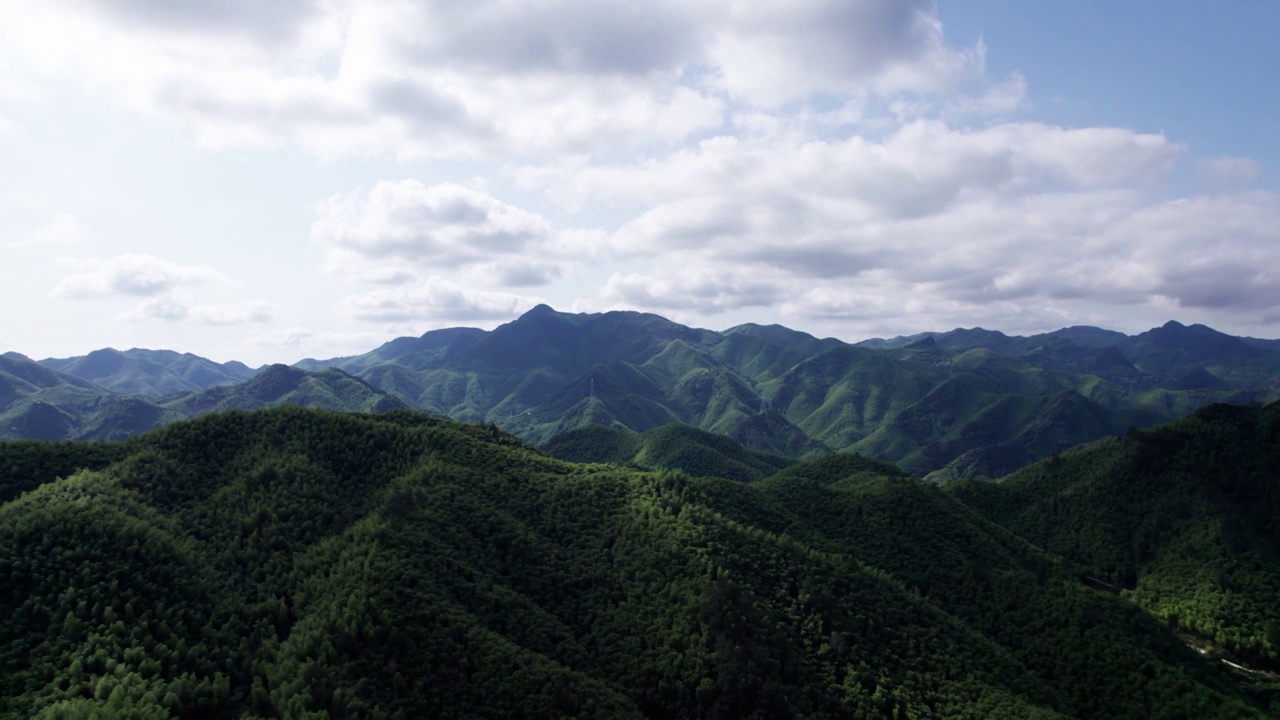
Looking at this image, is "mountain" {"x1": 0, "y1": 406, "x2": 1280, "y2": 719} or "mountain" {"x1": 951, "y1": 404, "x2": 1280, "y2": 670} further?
"mountain" {"x1": 951, "y1": 404, "x2": 1280, "y2": 670}

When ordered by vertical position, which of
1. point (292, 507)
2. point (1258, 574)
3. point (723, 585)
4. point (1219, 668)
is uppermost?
point (292, 507)

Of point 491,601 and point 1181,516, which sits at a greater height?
point 491,601

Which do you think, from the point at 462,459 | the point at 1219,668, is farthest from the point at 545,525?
the point at 1219,668

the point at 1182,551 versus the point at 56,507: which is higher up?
the point at 56,507

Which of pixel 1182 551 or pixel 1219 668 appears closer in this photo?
pixel 1219 668

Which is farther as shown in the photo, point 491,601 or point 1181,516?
point 1181,516

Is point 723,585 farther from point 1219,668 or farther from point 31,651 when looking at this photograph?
point 1219,668
